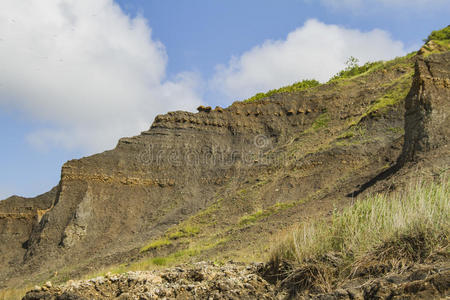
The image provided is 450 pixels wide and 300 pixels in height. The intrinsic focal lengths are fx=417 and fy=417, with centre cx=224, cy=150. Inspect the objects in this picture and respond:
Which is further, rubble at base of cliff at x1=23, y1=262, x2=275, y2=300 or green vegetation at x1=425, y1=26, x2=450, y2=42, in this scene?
green vegetation at x1=425, y1=26, x2=450, y2=42

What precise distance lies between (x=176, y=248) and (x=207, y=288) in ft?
45.2

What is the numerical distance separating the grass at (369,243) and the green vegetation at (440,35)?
44969mm

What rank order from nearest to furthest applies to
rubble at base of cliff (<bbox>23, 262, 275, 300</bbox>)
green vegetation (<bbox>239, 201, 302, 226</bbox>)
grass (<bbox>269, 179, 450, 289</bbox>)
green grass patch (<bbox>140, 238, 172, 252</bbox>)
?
1. grass (<bbox>269, 179, 450, 289</bbox>)
2. rubble at base of cliff (<bbox>23, 262, 275, 300</bbox>)
3. green grass patch (<bbox>140, 238, 172, 252</bbox>)
4. green vegetation (<bbox>239, 201, 302, 226</bbox>)

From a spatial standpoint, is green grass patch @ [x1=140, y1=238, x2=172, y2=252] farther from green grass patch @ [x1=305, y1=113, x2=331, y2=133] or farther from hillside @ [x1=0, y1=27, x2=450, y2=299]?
green grass patch @ [x1=305, y1=113, x2=331, y2=133]

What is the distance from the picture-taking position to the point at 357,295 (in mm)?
4910

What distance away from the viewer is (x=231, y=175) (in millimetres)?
31750

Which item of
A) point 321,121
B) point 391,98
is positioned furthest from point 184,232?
point 391,98

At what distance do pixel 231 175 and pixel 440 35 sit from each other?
31134 millimetres

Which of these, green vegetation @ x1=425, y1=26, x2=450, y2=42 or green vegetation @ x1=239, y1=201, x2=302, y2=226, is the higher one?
green vegetation @ x1=425, y1=26, x2=450, y2=42

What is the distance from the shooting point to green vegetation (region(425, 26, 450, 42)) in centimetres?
4555

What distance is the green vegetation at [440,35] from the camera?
149 feet

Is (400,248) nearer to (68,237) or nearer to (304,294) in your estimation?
(304,294)

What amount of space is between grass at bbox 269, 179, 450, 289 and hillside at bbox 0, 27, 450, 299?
6.93m

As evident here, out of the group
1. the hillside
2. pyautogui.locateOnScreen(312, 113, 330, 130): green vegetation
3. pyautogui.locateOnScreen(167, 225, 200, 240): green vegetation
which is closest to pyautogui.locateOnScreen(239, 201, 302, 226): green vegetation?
the hillside
